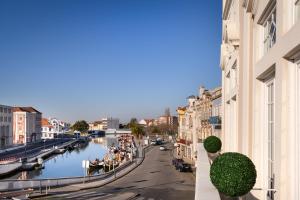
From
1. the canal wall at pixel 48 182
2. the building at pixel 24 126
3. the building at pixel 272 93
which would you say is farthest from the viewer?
the building at pixel 24 126

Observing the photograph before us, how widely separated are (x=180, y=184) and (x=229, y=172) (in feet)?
91.5

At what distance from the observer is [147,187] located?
30.8 m

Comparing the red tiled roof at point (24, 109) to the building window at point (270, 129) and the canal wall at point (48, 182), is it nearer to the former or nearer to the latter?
the canal wall at point (48, 182)

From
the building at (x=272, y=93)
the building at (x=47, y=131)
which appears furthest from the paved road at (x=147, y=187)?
the building at (x=47, y=131)

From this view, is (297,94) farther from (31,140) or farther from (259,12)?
(31,140)

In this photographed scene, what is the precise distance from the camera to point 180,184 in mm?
32812

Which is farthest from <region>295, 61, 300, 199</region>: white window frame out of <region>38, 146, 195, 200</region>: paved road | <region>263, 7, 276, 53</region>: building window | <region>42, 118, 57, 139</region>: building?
<region>42, 118, 57, 139</region>: building

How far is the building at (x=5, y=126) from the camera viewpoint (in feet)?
313

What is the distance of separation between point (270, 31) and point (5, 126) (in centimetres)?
9985

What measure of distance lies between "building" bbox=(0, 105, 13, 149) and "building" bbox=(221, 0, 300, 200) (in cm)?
9370

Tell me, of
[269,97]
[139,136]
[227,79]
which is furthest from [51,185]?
[139,136]

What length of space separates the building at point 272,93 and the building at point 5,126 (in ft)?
307

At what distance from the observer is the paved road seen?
24.2m

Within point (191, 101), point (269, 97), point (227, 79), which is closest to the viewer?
point (269, 97)
